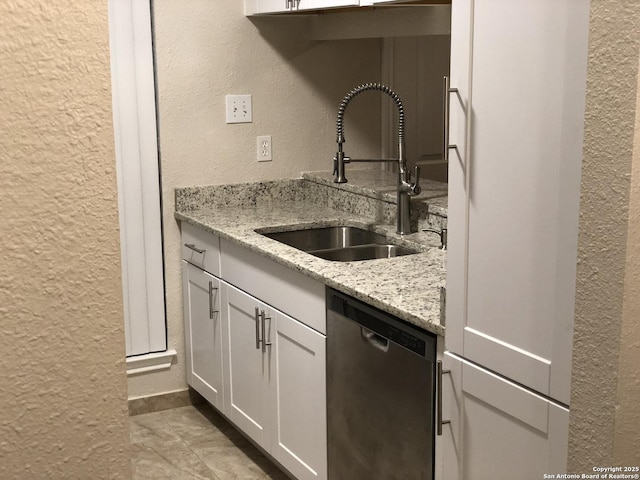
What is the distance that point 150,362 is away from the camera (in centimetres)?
350

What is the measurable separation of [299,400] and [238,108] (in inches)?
53.5

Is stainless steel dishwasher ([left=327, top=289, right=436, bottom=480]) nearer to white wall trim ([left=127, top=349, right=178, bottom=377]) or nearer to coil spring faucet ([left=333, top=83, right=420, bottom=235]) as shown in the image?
coil spring faucet ([left=333, top=83, right=420, bottom=235])

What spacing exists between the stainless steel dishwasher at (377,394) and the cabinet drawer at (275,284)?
9 centimetres

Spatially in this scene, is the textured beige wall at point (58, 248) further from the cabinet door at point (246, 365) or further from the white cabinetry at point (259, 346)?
the cabinet door at point (246, 365)

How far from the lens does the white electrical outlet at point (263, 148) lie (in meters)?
3.53

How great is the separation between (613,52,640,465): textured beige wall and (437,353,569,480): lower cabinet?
152 mm

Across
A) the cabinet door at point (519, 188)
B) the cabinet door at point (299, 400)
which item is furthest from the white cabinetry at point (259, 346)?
the cabinet door at point (519, 188)

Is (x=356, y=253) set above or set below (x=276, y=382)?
above

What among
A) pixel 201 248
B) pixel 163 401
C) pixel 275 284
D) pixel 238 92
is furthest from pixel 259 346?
pixel 238 92

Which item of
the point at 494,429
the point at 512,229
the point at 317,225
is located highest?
the point at 512,229

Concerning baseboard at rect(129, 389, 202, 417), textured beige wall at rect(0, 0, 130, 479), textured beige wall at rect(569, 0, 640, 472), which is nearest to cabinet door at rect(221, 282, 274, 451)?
baseboard at rect(129, 389, 202, 417)

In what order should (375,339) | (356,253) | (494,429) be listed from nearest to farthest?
(494,429) → (375,339) → (356,253)

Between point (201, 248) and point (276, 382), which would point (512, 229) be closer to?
point (276, 382)

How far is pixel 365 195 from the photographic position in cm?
319
